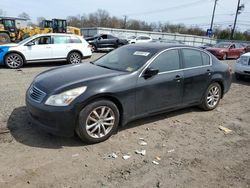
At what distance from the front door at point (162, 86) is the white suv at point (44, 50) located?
830 centimetres

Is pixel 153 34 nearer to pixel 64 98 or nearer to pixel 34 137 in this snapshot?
pixel 34 137

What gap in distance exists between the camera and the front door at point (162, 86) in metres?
4.73

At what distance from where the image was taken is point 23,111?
18.3 feet

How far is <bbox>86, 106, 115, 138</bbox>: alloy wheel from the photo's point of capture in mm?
4223

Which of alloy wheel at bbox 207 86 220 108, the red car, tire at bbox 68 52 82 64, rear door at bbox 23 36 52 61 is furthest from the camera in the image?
the red car

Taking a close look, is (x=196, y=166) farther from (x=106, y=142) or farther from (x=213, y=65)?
(x=213, y=65)

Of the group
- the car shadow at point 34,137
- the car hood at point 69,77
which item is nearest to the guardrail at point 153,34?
the car hood at point 69,77

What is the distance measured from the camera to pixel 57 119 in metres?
3.99

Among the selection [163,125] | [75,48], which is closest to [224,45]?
[75,48]

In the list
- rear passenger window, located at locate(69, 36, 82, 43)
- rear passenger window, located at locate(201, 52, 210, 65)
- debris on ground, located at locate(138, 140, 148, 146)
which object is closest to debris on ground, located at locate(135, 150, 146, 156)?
debris on ground, located at locate(138, 140, 148, 146)

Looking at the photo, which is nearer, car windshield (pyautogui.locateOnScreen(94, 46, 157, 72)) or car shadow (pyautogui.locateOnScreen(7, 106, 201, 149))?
car shadow (pyautogui.locateOnScreen(7, 106, 201, 149))

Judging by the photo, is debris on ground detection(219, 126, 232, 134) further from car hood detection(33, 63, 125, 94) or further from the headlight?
the headlight

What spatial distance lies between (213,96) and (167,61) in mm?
1831

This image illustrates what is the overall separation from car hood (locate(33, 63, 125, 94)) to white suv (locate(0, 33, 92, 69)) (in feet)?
24.0
